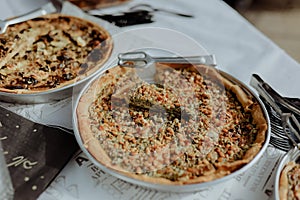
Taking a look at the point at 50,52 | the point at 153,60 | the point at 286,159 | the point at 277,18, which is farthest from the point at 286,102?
the point at 277,18

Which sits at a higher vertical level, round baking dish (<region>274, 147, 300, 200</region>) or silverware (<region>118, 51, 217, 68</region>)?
silverware (<region>118, 51, 217, 68</region>)

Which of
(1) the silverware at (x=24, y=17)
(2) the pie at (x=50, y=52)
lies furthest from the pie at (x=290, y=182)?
(1) the silverware at (x=24, y=17)

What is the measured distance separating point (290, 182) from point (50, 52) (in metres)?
0.82

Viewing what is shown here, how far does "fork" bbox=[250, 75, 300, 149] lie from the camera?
1.02 metres

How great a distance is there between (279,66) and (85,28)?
67 cm

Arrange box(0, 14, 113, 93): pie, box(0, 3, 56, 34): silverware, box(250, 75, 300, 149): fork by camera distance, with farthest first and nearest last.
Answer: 1. box(0, 3, 56, 34): silverware
2. box(0, 14, 113, 93): pie
3. box(250, 75, 300, 149): fork

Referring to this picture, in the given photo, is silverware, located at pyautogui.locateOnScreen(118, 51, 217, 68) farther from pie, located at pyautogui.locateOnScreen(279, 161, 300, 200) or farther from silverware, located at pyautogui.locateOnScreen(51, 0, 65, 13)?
silverware, located at pyautogui.locateOnScreen(51, 0, 65, 13)

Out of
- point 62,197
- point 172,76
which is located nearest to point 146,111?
point 172,76

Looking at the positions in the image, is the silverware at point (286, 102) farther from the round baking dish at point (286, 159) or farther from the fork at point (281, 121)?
the round baking dish at point (286, 159)

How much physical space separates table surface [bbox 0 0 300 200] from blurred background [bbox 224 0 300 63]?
902 millimetres

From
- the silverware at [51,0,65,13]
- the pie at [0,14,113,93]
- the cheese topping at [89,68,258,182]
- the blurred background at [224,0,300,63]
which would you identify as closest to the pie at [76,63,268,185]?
the cheese topping at [89,68,258,182]

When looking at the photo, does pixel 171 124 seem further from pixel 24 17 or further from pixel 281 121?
pixel 24 17

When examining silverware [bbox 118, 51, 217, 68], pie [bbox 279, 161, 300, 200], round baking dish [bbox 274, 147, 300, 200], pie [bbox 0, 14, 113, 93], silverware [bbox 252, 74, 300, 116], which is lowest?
pie [bbox 0, 14, 113, 93]

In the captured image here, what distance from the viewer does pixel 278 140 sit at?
1.08m
